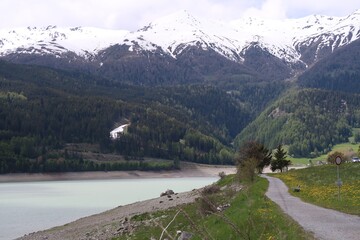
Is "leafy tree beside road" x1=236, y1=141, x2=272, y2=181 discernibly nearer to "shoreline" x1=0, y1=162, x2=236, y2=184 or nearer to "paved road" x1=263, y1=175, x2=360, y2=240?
"paved road" x1=263, y1=175, x2=360, y2=240

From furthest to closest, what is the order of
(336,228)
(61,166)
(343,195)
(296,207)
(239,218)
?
(61,166), (343,195), (296,207), (239,218), (336,228)

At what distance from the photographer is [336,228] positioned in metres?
19.2

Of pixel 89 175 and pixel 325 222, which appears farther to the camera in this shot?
pixel 89 175

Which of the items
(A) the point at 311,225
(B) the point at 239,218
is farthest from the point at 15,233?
(A) the point at 311,225

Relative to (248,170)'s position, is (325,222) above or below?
below

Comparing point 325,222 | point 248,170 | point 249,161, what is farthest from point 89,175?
point 325,222

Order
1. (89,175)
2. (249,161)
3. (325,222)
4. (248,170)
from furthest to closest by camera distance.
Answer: (89,175), (249,161), (248,170), (325,222)

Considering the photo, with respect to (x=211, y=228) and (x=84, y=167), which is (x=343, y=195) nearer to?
(x=211, y=228)

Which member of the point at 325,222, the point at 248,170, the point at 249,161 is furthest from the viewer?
the point at 249,161

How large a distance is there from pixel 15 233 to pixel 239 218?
3137cm

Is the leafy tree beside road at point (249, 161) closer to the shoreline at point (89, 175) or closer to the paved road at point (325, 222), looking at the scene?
the paved road at point (325, 222)

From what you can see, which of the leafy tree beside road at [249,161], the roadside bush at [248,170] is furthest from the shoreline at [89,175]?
the roadside bush at [248,170]

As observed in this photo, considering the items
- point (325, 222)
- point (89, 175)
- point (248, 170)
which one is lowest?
point (325, 222)

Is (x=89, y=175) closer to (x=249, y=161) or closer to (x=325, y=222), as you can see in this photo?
(x=249, y=161)
